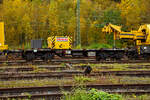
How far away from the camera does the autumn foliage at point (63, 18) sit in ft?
95.8

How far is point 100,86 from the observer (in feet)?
24.5

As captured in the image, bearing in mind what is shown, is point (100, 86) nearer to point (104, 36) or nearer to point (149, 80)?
point (149, 80)

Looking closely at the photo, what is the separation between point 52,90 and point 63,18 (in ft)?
82.6

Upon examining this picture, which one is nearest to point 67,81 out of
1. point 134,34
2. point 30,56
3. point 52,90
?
point 52,90

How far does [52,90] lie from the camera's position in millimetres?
7094

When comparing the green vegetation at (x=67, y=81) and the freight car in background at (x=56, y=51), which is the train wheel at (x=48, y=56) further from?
the green vegetation at (x=67, y=81)

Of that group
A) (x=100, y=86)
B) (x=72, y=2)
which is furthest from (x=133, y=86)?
(x=72, y=2)

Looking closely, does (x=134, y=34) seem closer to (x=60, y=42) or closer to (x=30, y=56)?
(x=60, y=42)

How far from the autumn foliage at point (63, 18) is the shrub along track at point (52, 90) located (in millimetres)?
20088

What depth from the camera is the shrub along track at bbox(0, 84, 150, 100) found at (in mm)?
6383

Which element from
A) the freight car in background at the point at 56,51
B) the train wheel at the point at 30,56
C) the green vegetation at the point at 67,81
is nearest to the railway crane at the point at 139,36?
the freight car in background at the point at 56,51

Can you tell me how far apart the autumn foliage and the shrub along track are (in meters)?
20.1

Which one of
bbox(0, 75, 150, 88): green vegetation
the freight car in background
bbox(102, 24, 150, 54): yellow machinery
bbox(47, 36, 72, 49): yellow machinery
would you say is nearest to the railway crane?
bbox(102, 24, 150, 54): yellow machinery

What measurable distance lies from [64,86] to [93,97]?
90.3 inches
